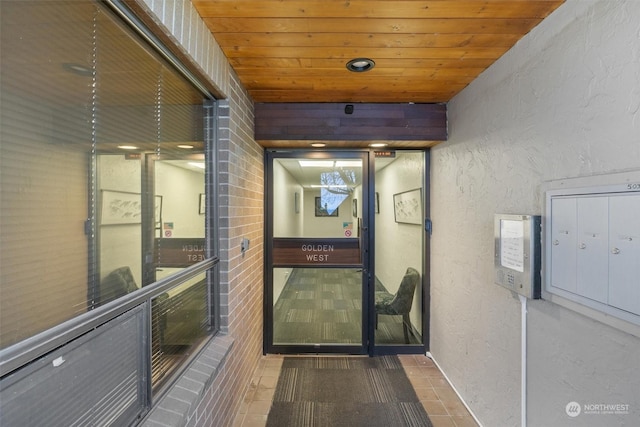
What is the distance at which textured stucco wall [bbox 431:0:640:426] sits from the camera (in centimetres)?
118

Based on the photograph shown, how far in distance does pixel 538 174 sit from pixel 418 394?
1.93 meters

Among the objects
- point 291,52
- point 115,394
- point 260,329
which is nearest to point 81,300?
point 115,394

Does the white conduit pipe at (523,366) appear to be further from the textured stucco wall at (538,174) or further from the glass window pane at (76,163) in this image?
the glass window pane at (76,163)

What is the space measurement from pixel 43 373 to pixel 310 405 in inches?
78.0

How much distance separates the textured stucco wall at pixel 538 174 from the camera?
118cm

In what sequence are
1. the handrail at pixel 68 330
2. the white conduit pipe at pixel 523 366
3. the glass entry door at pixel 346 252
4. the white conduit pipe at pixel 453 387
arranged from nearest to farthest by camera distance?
the handrail at pixel 68 330 < the white conduit pipe at pixel 523 366 < the white conduit pipe at pixel 453 387 < the glass entry door at pixel 346 252

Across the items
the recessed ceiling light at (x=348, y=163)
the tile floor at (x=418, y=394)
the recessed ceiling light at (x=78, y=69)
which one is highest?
the recessed ceiling light at (x=348, y=163)

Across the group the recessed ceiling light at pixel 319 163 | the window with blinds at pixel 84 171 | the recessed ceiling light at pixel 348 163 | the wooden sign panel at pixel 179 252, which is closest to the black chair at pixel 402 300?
the recessed ceiling light at pixel 348 163

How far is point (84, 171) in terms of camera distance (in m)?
0.95

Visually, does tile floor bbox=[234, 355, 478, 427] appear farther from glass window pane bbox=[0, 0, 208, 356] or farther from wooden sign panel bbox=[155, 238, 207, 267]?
glass window pane bbox=[0, 0, 208, 356]

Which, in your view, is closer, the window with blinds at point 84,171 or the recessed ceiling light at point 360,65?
the window with blinds at point 84,171

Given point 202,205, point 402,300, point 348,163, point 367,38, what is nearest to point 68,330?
point 202,205

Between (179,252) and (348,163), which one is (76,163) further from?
(348,163)

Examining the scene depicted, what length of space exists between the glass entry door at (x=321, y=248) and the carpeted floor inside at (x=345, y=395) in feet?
0.84
